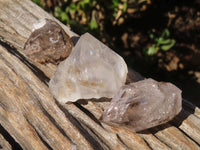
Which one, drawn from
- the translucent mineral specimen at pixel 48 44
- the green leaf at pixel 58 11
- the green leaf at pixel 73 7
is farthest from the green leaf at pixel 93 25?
the translucent mineral specimen at pixel 48 44

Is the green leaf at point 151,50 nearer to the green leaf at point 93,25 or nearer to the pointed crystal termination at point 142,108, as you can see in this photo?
the green leaf at point 93,25

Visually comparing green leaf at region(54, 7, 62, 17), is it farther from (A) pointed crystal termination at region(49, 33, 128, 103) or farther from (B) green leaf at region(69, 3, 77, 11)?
(A) pointed crystal termination at region(49, 33, 128, 103)

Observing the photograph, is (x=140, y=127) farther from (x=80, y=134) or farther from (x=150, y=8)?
(x=150, y=8)

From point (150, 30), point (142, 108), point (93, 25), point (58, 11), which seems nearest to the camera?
point (142, 108)

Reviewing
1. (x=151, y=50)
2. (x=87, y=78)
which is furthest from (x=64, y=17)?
(x=87, y=78)

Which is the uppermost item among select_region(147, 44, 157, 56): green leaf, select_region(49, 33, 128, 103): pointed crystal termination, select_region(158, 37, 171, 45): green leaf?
select_region(49, 33, 128, 103): pointed crystal termination

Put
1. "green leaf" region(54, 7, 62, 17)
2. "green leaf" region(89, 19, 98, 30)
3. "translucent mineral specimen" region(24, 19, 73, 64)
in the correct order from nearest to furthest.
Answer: "translucent mineral specimen" region(24, 19, 73, 64) < "green leaf" region(89, 19, 98, 30) < "green leaf" region(54, 7, 62, 17)

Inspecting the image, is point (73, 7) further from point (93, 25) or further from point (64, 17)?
point (93, 25)

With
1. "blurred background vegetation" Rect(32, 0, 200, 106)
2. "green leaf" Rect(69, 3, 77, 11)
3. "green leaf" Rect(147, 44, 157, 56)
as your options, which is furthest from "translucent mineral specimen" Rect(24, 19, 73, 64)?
"green leaf" Rect(147, 44, 157, 56)
